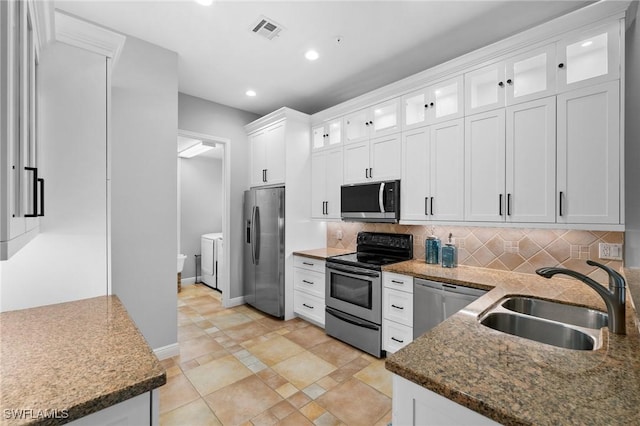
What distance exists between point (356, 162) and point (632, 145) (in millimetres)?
2186

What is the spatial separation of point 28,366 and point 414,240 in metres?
3.01

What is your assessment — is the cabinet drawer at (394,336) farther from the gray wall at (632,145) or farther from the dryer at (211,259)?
the dryer at (211,259)

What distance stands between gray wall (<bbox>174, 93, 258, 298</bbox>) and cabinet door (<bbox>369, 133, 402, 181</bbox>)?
6.69ft

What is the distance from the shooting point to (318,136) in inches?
154

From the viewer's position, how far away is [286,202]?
371 centimetres

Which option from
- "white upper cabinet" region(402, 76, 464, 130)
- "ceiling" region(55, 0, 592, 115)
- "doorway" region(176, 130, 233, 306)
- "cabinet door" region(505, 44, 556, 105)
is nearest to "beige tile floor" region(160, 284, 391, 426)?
"doorway" region(176, 130, 233, 306)

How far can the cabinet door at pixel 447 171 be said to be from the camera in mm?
2553

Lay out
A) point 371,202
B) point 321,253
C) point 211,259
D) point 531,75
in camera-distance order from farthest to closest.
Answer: point 211,259 → point 321,253 → point 371,202 → point 531,75

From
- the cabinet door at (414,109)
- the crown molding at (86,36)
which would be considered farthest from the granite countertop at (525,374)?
the crown molding at (86,36)

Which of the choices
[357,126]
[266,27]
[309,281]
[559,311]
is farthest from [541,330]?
[266,27]

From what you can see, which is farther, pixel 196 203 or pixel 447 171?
pixel 196 203

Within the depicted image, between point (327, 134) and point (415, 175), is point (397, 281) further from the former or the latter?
point (327, 134)

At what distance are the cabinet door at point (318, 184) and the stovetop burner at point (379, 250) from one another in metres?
0.61

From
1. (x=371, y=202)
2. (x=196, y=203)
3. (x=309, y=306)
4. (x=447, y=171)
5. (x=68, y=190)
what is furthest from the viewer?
(x=196, y=203)
